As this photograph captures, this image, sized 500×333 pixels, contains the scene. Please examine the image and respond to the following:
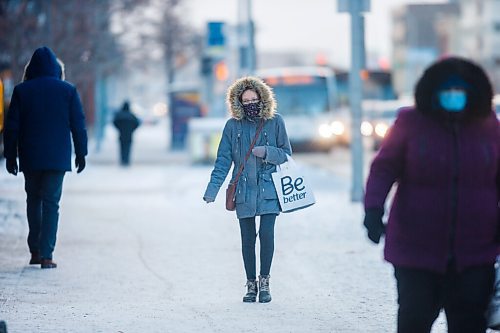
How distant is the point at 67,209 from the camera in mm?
18094

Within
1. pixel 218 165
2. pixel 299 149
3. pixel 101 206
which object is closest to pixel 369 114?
pixel 299 149

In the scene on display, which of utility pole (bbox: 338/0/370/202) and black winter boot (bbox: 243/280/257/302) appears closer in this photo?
black winter boot (bbox: 243/280/257/302)

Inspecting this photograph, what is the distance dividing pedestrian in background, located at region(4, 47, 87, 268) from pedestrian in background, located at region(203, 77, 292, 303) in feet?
7.00

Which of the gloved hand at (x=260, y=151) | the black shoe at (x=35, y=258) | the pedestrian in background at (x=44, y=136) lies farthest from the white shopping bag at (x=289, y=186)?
the black shoe at (x=35, y=258)

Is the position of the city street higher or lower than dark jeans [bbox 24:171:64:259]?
lower

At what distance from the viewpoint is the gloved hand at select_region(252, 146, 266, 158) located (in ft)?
29.5

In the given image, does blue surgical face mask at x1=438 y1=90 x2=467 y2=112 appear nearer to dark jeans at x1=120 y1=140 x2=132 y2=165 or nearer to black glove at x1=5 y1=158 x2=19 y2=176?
black glove at x1=5 y1=158 x2=19 y2=176

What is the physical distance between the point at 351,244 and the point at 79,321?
207 inches

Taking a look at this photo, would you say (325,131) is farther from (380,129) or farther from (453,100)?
(453,100)

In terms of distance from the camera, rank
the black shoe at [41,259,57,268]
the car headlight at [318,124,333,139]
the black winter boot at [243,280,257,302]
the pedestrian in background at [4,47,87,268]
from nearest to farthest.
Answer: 1. the black winter boot at [243,280,257,302]
2. the pedestrian in background at [4,47,87,268]
3. the black shoe at [41,259,57,268]
4. the car headlight at [318,124,333,139]

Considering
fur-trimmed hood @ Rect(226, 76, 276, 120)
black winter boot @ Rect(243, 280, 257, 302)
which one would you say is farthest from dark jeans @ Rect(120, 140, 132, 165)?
fur-trimmed hood @ Rect(226, 76, 276, 120)

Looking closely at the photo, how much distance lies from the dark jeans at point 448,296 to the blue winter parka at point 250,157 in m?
3.39

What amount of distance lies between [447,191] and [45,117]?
5959 mm

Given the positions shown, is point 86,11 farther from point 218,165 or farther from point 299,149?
point 218,165
